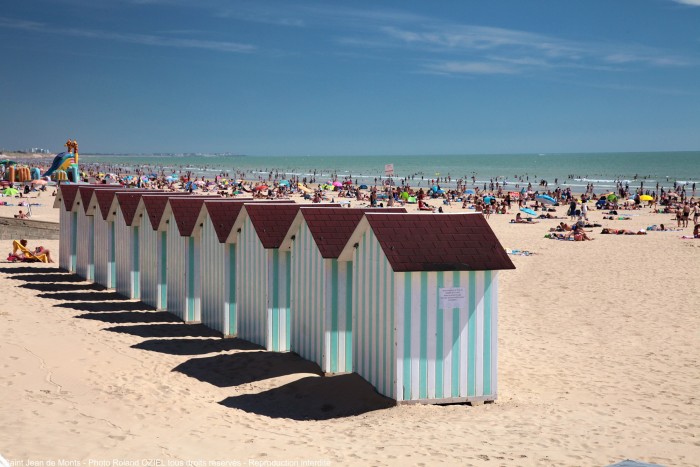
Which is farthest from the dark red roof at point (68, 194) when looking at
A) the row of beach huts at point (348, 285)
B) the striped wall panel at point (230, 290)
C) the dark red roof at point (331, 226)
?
the dark red roof at point (331, 226)

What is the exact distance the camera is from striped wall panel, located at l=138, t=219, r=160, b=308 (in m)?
16.0

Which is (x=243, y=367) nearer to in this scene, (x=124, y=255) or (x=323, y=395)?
(x=323, y=395)

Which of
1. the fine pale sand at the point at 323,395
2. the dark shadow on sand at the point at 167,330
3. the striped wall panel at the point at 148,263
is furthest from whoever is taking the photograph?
the striped wall panel at the point at 148,263

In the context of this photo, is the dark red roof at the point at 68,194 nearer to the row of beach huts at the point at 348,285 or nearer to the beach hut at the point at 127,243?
the beach hut at the point at 127,243

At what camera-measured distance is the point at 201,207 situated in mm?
14406

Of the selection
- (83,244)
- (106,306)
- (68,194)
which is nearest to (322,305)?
(106,306)

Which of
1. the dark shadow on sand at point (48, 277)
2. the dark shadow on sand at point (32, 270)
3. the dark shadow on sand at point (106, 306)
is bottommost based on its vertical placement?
the dark shadow on sand at point (106, 306)

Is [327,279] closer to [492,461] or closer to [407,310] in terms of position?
[407,310]

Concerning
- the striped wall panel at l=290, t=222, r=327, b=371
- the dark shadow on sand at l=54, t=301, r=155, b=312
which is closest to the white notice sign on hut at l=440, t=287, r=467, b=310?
the striped wall panel at l=290, t=222, r=327, b=371

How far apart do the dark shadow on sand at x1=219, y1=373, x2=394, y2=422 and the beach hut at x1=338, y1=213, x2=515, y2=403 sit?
0.21 meters

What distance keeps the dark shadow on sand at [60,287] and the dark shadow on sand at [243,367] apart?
7485 millimetres

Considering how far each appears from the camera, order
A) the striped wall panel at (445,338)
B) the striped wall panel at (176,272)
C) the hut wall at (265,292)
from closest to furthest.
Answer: the striped wall panel at (445,338) < the hut wall at (265,292) < the striped wall panel at (176,272)

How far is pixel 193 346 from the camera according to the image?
12.6 meters

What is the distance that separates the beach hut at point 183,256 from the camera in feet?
47.6
